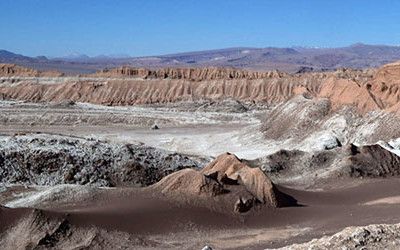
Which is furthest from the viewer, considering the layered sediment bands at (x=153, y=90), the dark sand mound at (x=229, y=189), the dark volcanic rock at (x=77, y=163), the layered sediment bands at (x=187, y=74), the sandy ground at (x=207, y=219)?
the layered sediment bands at (x=187, y=74)

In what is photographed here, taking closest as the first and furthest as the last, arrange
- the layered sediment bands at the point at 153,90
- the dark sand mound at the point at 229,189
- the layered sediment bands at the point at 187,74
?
the dark sand mound at the point at 229,189, the layered sediment bands at the point at 153,90, the layered sediment bands at the point at 187,74

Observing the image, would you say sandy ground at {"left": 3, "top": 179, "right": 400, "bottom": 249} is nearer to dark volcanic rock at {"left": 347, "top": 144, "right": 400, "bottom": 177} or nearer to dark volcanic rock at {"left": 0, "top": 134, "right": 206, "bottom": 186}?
dark volcanic rock at {"left": 0, "top": 134, "right": 206, "bottom": 186}

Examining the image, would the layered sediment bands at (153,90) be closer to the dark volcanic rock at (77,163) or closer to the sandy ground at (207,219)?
the dark volcanic rock at (77,163)

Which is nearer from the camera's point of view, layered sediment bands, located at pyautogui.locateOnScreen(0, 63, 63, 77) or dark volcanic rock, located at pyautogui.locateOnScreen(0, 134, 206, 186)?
dark volcanic rock, located at pyautogui.locateOnScreen(0, 134, 206, 186)

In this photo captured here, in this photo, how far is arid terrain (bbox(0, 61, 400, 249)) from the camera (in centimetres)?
1838

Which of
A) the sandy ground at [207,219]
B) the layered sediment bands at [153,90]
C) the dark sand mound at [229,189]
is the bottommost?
the layered sediment bands at [153,90]

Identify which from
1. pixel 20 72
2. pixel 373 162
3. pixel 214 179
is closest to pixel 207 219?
pixel 214 179

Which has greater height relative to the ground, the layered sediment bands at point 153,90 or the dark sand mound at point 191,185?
the dark sand mound at point 191,185

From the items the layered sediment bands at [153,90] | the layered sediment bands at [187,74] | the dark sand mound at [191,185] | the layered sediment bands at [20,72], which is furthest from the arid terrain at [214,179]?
the layered sediment bands at [187,74]

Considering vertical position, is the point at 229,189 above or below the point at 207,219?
above

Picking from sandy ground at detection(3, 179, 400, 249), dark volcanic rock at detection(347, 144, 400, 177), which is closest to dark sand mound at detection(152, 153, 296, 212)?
sandy ground at detection(3, 179, 400, 249)

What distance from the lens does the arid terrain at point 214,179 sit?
60.3 ft

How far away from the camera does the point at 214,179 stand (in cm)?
2167

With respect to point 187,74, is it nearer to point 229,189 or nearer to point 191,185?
point 229,189
